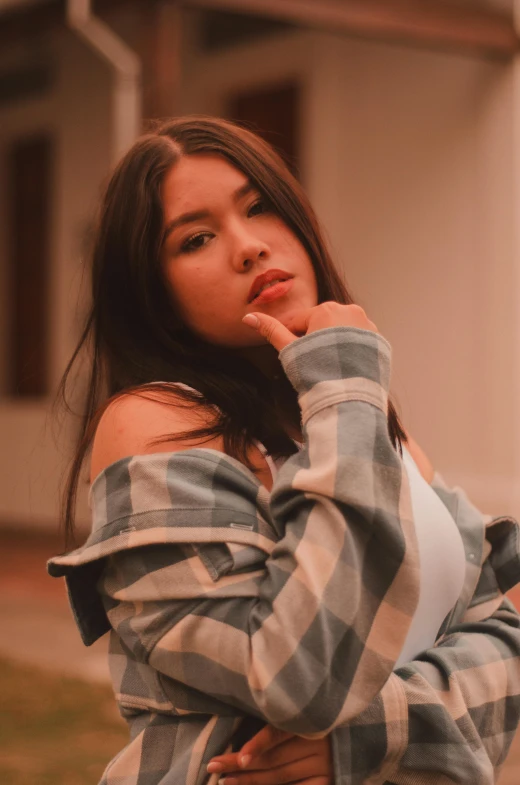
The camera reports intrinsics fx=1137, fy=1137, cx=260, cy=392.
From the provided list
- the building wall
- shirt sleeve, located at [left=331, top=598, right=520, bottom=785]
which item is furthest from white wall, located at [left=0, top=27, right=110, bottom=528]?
shirt sleeve, located at [left=331, top=598, right=520, bottom=785]

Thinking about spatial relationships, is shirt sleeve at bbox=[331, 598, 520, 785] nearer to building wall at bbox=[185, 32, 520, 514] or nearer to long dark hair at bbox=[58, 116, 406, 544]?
long dark hair at bbox=[58, 116, 406, 544]

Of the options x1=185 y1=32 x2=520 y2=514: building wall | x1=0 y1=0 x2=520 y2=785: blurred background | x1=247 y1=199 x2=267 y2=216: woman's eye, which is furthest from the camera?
x1=185 y1=32 x2=520 y2=514: building wall

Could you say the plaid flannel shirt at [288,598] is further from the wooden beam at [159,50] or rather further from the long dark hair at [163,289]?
the wooden beam at [159,50]

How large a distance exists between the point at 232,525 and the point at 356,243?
7.12 m

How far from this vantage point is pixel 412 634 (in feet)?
5.30

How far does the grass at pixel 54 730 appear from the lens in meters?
3.92

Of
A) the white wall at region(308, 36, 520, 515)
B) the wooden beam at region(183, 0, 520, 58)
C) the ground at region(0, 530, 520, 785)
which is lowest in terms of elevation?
the ground at region(0, 530, 520, 785)

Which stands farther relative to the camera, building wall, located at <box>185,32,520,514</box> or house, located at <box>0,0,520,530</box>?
building wall, located at <box>185,32,520,514</box>

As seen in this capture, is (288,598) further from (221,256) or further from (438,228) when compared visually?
(438,228)

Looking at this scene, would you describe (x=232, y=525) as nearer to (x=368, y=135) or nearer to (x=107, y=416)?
(x=107, y=416)

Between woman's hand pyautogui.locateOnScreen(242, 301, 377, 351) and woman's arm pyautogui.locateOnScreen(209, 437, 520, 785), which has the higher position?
woman's hand pyautogui.locateOnScreen(242, 301, 377, 351)

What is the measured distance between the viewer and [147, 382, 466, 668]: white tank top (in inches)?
63.2

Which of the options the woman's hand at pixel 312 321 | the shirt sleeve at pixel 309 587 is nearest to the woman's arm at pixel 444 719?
the shirt sleeve at pixel 309 587

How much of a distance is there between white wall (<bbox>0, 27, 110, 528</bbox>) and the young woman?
26.7ft
